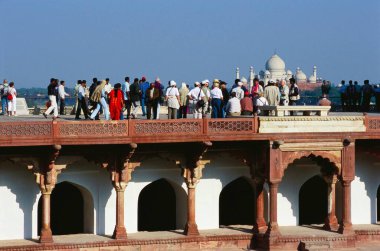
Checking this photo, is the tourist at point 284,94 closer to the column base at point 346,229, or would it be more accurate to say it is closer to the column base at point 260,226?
the column base at point 260,226

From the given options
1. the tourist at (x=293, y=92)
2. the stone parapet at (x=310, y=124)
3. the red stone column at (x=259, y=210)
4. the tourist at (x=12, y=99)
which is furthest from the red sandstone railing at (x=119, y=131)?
the tourist at (x=12, y=99)

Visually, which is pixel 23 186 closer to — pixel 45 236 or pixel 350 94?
pixel 45 236

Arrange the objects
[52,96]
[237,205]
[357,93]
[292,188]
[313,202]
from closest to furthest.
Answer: [292,188] < [237,205] < [313,202] < [52,96] < [357,93]

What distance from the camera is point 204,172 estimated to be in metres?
28.2

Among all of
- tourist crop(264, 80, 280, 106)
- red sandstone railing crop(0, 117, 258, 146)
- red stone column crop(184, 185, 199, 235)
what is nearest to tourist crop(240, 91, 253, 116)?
tourist crop(264, 80, 280, 106)

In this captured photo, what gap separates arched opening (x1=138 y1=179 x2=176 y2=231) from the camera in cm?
2833

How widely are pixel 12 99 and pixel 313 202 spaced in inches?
343

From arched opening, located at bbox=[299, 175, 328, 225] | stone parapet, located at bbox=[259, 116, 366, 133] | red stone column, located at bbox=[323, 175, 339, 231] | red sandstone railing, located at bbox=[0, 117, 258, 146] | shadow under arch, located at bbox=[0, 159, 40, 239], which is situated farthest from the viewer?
arched opening, located at bbox=[299, 175, 328, 225]

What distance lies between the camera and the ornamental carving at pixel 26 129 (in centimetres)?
2473

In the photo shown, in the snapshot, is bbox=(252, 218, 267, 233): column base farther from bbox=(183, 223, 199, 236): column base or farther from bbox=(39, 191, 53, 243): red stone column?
bbox=(39, 191, 53, 243): red stone column

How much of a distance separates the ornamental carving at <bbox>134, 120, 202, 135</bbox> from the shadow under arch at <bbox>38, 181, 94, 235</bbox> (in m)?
2.41

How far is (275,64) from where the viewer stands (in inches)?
4668

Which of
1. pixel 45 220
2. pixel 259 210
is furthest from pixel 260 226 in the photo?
pixel 45 220

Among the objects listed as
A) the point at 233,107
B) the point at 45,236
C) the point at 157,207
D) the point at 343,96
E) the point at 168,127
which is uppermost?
the point at 343,96
